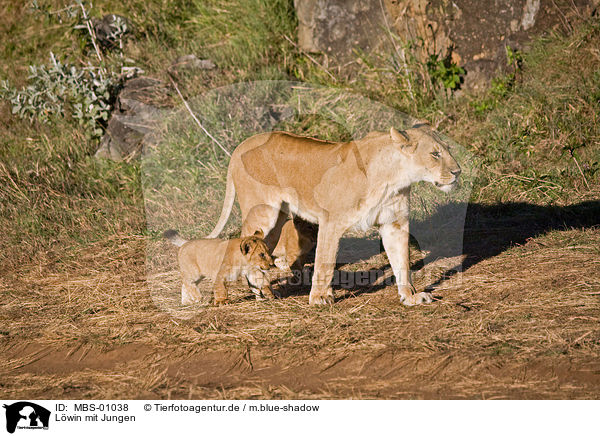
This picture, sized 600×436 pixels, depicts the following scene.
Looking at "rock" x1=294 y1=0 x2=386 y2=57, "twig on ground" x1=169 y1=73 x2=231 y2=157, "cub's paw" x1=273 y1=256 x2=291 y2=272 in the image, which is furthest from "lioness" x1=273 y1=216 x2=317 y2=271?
"rock" x1=294 y1=0 x2=386 y2=57

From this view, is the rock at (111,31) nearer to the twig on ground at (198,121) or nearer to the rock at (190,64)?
the rock at (190,64)

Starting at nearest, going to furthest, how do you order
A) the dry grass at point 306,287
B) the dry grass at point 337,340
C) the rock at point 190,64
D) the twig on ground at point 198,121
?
the dry grass at point 337,340, the dry grass at point 306,287, the twig on ground at point 198,121, the rock at point 190,64

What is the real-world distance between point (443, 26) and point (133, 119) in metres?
4.46

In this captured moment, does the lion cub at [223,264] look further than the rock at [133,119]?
No

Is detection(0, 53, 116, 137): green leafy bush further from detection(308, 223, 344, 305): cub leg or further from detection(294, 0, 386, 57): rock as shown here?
detection(308, 223, 344, 305): cub leg

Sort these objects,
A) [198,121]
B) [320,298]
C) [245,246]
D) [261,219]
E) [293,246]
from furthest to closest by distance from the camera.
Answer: [198,121]
[293,246]
[261,219]
[320,298]
[245,246]

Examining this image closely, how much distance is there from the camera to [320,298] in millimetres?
5508

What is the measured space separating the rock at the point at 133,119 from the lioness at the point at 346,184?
3963 mm

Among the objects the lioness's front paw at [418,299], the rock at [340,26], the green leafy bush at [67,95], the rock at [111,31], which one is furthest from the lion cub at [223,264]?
the rock at [111,31]

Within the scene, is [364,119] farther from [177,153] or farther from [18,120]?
[18,120]

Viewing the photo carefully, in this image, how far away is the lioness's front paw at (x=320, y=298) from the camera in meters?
5.48

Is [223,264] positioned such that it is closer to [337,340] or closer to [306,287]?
[306,287]

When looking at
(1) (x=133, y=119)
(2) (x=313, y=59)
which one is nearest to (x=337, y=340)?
(1) (x=133, y=119)
